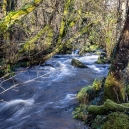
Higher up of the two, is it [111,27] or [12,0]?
[12,0]

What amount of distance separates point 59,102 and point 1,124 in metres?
2.33

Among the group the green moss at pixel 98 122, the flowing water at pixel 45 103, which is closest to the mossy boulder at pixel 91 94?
the flowing water at pixel 45 103

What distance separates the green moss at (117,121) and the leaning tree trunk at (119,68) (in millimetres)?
1194

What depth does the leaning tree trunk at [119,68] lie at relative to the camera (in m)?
6.26

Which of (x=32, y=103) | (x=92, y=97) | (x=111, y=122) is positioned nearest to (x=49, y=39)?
(x=32, y=103)

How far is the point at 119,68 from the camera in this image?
6484 millimetres

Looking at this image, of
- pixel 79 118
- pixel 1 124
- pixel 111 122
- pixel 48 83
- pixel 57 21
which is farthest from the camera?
pixel 57 21

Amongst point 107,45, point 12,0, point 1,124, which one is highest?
point 12,0

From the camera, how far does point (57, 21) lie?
20047mm

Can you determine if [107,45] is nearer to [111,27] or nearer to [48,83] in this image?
[111,27]

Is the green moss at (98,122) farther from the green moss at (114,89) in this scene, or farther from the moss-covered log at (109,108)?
the green moss at (114,89)

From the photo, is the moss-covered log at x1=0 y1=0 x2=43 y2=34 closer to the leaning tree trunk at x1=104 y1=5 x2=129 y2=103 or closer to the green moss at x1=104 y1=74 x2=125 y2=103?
the leaning tree trunk at x1=104 y1=5 x2=129 y2=103

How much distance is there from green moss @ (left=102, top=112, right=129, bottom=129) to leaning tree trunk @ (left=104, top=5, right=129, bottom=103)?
1194 millimetres

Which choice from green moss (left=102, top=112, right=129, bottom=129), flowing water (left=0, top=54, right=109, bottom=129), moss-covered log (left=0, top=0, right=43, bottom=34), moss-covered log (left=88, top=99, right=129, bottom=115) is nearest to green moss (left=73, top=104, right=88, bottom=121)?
flowing water (left=0, top=54, right=109, bottom=129)
